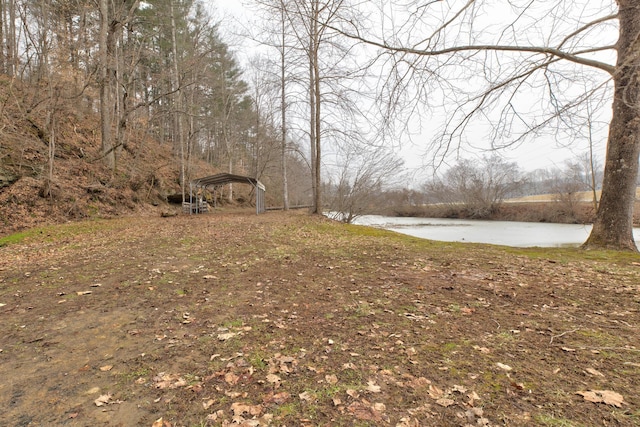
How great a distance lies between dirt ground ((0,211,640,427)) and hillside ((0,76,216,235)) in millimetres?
5976

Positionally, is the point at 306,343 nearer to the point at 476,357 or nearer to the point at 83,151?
the point at 476,357

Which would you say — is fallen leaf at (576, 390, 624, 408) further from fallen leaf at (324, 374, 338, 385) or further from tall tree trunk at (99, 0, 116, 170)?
tall tree trunk at (99, 0, 116, 170)

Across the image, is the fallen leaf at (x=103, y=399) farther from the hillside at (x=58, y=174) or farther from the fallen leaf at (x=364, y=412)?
the hillside at (x=58, y=174)

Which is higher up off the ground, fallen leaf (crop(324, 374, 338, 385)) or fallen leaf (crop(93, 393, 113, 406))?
fallen leaf (crop(324, 374, 338, 385))

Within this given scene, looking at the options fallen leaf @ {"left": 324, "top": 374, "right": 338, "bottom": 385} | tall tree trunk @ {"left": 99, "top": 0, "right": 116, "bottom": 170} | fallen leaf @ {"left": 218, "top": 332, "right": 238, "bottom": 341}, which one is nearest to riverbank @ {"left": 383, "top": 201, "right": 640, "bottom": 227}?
tall tree trunk @ {"left": 99, "top": 0, "right": 116, "bottom": 170}

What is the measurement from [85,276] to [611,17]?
8.19 m

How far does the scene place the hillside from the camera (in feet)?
30.3

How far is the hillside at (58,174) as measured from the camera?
923 centimetres

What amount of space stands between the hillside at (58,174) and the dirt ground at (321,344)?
5.98 metres

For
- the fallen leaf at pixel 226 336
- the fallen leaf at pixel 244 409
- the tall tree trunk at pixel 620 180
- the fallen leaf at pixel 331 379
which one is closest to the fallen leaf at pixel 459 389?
the fallen leaf at pixel 331 379

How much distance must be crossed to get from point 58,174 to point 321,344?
1345cm

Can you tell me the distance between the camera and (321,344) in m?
2.47

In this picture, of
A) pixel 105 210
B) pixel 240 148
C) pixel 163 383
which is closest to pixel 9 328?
pixel 163 383

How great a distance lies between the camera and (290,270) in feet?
15.6
